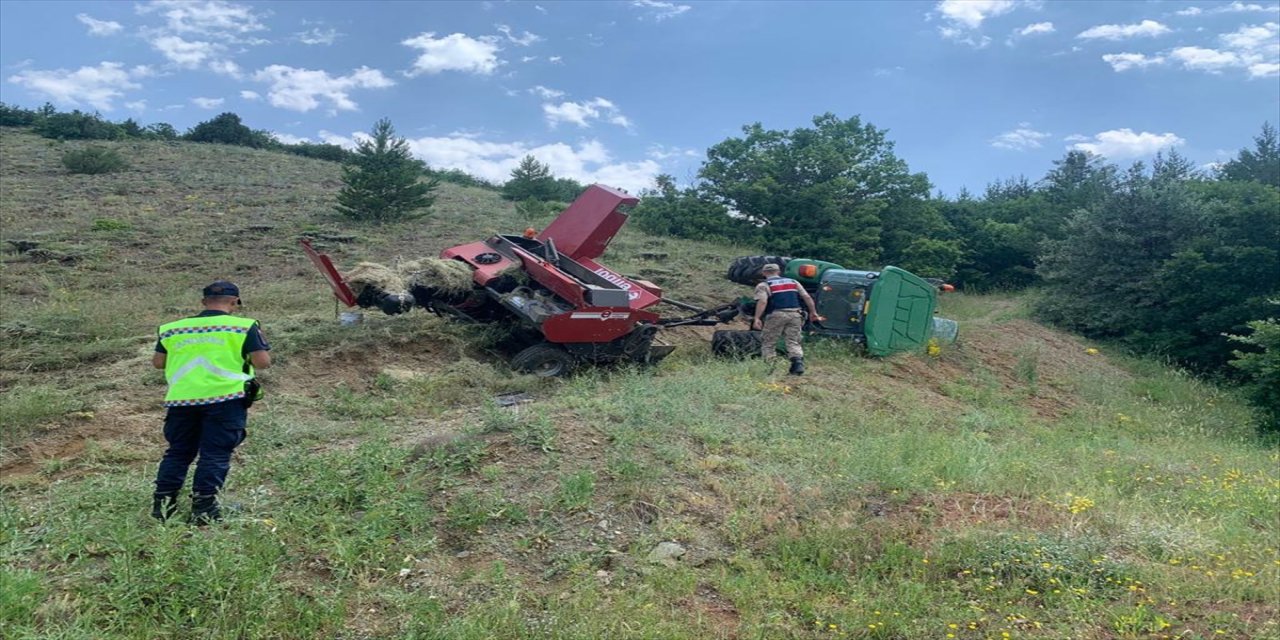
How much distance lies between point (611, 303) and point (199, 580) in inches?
234

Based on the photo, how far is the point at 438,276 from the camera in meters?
8.89

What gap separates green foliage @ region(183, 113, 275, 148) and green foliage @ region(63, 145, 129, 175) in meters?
13.5

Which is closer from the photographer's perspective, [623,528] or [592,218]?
[623,528]

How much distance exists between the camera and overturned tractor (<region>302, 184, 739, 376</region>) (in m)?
8.66

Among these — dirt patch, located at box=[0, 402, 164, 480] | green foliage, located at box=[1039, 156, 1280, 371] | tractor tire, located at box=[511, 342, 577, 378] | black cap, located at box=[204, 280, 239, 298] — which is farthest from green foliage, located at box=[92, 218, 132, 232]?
green foliage, located at box=[1039, 156, 1280, 371]

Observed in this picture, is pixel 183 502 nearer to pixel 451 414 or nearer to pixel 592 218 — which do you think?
pixel 451 414

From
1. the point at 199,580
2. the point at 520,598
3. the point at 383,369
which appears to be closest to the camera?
the point at 199,580

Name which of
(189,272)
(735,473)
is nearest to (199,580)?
(735,473)

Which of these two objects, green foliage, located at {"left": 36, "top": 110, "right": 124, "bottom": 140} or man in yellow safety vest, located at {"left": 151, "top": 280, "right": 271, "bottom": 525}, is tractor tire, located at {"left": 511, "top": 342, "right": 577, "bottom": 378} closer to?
man in yellow safety vest, located at {"left": 151, "top": 280, "right": 271, "bottom": 525}

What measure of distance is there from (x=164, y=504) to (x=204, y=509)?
19cm

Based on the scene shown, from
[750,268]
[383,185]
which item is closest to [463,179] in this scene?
[383,185]

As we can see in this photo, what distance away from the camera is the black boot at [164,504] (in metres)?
4.09

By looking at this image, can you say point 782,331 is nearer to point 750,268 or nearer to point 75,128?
point 750,268

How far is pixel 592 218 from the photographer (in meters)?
9.96
